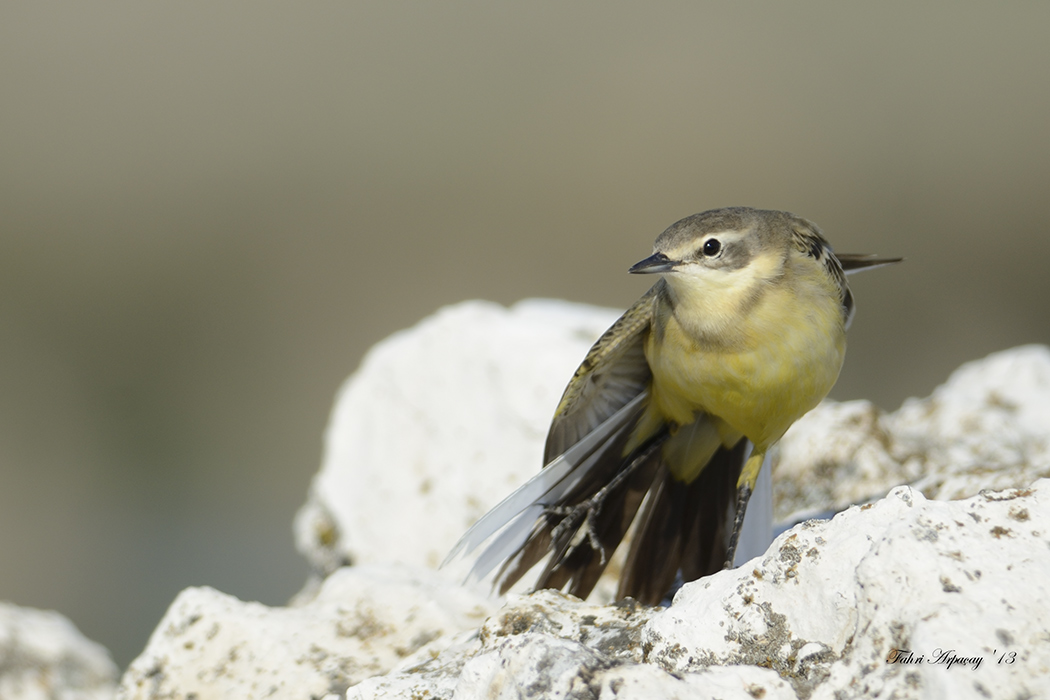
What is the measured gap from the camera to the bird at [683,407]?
3.99 meters

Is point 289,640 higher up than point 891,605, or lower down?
lower down

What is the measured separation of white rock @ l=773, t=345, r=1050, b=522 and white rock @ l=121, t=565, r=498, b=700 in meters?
2.18

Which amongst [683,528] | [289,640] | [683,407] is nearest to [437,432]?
[683,528]

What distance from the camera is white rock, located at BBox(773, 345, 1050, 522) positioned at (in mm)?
5051

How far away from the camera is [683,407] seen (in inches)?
177

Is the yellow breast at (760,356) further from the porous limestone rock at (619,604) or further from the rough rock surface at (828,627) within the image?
the rough rock surface at (828,627)

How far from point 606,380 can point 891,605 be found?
8.33 feet

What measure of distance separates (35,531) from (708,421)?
32.7ft

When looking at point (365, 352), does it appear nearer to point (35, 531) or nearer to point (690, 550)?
point (35, 531)

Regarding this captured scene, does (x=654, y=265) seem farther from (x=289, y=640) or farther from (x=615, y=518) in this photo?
(x=289, y=640)

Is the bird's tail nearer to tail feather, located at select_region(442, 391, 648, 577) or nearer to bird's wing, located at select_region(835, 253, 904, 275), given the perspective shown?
tail feather, located at select_region(442, 391, 648, 577)

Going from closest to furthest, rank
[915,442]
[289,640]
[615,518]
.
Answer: [289,640]
[615,518]
[915,442]

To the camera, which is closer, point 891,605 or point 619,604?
point 891,605

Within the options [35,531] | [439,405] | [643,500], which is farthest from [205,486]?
[643,500]
